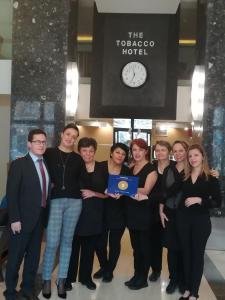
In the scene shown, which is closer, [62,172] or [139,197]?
[62,172]

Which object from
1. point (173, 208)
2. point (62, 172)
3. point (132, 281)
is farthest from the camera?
point (132, 281)

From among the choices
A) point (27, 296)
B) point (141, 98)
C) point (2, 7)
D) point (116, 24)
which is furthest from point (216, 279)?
point (2, 7)

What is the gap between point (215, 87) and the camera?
5152 mm

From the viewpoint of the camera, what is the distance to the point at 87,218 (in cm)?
333

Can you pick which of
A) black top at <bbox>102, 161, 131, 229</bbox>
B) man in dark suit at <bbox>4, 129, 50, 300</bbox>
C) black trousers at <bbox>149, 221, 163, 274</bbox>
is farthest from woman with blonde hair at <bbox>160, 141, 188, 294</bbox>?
man in dark suit at <bbox>4, 129, 50, 300</bbox>

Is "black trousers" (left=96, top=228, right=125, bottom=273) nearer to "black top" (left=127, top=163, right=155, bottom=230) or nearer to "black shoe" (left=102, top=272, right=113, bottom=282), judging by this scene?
"black shoe" (left=102, top=272, right=113, bottom=282)

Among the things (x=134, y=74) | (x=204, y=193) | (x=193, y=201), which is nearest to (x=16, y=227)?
(x=193, y=201)

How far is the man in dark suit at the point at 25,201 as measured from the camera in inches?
117

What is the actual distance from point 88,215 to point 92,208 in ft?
0.24

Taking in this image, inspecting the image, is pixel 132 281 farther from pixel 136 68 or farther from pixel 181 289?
pixel 136 68

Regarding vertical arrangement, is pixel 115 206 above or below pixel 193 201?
below

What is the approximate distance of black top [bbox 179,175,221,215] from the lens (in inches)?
121

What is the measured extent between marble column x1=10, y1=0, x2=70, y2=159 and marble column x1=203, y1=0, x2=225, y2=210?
2006mm

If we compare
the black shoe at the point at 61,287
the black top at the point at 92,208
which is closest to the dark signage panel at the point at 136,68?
the black top at the point at 92,208
